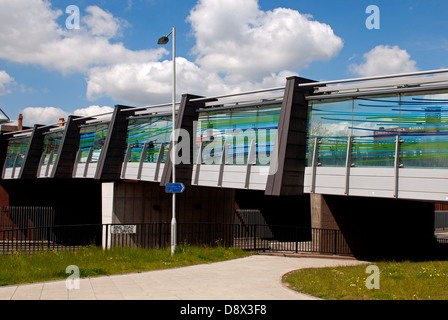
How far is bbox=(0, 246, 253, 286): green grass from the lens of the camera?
10961mm

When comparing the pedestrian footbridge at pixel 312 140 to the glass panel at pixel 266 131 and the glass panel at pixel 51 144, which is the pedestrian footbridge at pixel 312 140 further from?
the glass panel at pixel 51 144

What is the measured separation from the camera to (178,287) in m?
10.1

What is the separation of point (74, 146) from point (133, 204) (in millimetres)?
7723

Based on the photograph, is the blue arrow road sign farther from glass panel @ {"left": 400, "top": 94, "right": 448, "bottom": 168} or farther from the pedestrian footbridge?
glass panel @ {"left": 400, "top": 94, "right": 448, "bottom": 168}

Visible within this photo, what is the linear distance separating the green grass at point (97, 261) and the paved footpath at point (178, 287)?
1.67 feet

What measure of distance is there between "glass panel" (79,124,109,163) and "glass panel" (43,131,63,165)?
3668 mm

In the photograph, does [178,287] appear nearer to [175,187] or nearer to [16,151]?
[175,187]

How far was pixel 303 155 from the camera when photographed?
618 inches

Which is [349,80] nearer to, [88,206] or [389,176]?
Result: [389,176]

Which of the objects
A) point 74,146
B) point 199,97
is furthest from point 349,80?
point 74,146

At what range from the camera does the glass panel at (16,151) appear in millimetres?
34562
